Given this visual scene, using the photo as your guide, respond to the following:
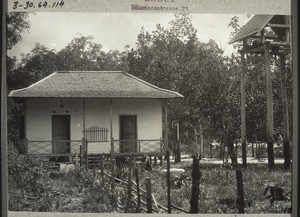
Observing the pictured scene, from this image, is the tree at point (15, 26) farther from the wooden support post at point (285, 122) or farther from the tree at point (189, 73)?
the wooden support post at point (285, 122)

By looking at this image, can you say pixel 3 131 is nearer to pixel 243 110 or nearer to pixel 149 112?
pixel 149 112

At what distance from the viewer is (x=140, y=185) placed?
1.59 meters

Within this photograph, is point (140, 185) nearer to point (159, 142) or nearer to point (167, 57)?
point (159, 142)

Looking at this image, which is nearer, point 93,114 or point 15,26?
point 15,26

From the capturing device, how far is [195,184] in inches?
60.9

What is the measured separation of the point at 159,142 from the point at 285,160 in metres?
0.40

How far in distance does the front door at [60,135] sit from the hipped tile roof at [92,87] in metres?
0.08

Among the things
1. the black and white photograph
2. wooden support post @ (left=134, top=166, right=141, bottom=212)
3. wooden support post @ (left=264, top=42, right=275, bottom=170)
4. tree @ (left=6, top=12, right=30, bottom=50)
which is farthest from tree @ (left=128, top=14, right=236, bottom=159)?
tree @ (left=6, top=12, right=30, bottom=50)

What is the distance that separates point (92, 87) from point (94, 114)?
0.10m

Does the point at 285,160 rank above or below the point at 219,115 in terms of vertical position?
below

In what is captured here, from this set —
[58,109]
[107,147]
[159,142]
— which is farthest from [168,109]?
[58,109]

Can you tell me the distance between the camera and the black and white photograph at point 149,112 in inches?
59.0

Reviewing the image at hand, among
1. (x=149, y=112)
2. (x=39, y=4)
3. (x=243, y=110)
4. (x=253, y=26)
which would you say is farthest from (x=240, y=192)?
(x=39, y=4)

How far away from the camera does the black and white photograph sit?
1.50 meters
